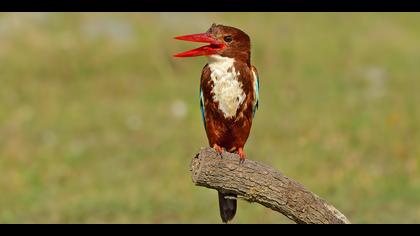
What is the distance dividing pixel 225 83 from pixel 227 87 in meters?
0.02

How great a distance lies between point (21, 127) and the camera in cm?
1034

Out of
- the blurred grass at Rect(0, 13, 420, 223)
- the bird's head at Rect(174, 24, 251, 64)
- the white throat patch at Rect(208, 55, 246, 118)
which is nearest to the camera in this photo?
the bird's head at Rect(174, 24, 251, 64)

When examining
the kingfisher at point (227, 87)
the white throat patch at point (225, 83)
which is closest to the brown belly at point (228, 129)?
the kingfisher at point (227, 87)

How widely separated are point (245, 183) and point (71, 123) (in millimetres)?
6538

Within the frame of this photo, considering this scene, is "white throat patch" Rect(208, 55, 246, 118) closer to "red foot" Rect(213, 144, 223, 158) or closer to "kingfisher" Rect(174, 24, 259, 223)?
"kingfisher" Rect(174, 24, 259, 223)

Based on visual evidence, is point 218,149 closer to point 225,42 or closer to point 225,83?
point 225,83

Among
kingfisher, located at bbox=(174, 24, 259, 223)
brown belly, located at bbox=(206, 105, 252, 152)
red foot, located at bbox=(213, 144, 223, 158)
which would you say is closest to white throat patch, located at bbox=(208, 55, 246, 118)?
kingfisher, located at bbox=(174, 24, 259, 223)

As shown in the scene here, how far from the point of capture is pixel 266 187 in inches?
165

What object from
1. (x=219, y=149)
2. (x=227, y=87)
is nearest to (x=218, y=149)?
(x=219, y=149)

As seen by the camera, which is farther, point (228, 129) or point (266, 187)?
point (228, 129)

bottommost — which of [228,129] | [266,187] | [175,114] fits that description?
[266,187]

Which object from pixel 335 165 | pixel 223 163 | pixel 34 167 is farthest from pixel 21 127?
pixel 223 163

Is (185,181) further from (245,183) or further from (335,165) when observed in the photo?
(245,183)

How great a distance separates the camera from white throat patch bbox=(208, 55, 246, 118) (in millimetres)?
4258
